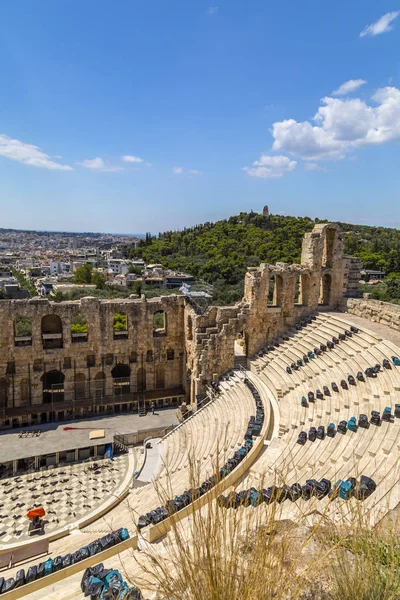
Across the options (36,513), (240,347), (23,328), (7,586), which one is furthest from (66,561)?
(23,328)

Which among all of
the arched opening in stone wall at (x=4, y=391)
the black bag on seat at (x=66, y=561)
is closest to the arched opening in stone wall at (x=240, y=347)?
the arched opening in stone wall at (x=4, y=391)

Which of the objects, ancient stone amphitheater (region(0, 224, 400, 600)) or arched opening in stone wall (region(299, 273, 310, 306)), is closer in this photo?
ancient stone amphitheater (region(0, 224, 400, 600))

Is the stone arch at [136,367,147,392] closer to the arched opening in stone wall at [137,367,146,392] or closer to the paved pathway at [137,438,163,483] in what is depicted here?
the arched opening in stone wall at [137,367,146,392]

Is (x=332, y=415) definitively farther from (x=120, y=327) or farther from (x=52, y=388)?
(x=120, y=327)

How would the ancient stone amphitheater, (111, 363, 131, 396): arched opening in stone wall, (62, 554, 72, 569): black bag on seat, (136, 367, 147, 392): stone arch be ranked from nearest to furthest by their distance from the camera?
(62, 554, 72, 569): black bag on seat → the ancient stone amphitheater → (111, 363, 131, 396): arched opening in stone wall → (136, 367, 147, 392): stone arch

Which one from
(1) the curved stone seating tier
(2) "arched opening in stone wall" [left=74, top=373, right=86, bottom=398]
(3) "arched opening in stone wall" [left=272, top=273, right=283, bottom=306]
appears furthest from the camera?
(3) "arched opening in stone wall" [left=272, top=273, right=283, bottom=306]

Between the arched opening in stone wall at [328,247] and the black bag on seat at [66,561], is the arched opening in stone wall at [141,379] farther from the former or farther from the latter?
the black bag on seat at [66,561]

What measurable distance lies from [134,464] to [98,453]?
7.94 ft

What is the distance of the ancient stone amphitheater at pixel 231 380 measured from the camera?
39.4 ft

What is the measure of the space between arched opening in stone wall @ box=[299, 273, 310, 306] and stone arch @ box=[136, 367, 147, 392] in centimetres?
1190

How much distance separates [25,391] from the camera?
76.6 feet

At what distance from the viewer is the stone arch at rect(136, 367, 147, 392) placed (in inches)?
1006

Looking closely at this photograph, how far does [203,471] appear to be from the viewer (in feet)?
46.5

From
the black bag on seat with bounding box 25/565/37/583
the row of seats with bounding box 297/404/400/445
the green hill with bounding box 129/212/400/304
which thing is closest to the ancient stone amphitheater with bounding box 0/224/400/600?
the row of seats with bounding box 297/404/400/445
